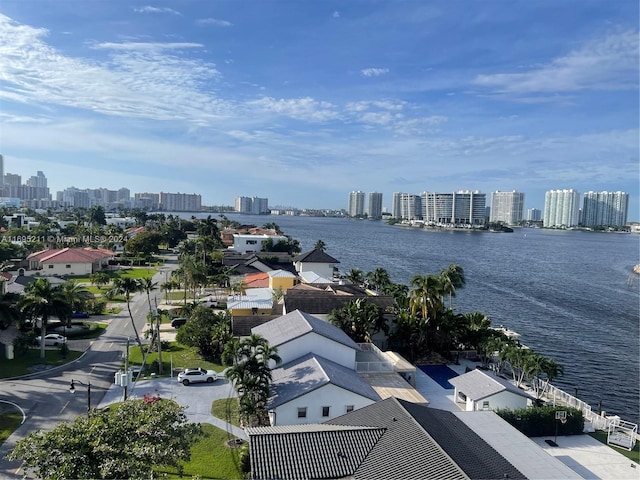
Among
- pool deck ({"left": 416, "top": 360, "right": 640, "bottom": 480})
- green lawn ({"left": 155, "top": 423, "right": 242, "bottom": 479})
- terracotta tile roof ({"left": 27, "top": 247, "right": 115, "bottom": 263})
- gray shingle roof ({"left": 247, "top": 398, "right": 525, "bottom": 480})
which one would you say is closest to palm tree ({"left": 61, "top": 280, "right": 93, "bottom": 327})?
green lawn ({"left": 155, "top": 423, "right": 242, "bottom": 479})

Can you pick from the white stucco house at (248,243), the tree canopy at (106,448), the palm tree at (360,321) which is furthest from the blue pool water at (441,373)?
the white stucco house at (248,243)

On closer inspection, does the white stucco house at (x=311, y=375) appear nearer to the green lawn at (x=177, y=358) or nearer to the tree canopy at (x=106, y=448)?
the green lawn at (x=177, y=358)

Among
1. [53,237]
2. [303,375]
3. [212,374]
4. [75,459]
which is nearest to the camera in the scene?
[75,459]

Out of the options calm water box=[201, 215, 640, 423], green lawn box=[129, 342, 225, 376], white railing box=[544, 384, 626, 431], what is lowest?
calm water box=[201, 215, 640, 423]

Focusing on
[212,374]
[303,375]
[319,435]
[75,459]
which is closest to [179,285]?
[212,374]

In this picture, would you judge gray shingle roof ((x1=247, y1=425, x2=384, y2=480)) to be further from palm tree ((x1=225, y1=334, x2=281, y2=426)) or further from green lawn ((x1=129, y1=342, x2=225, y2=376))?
green lawn ((x1=129, y1=342, x2=225, y2=376))

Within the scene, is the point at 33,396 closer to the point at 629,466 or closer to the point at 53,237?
the point at 629,466

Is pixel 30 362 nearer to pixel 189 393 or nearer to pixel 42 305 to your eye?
pixel 42 305
